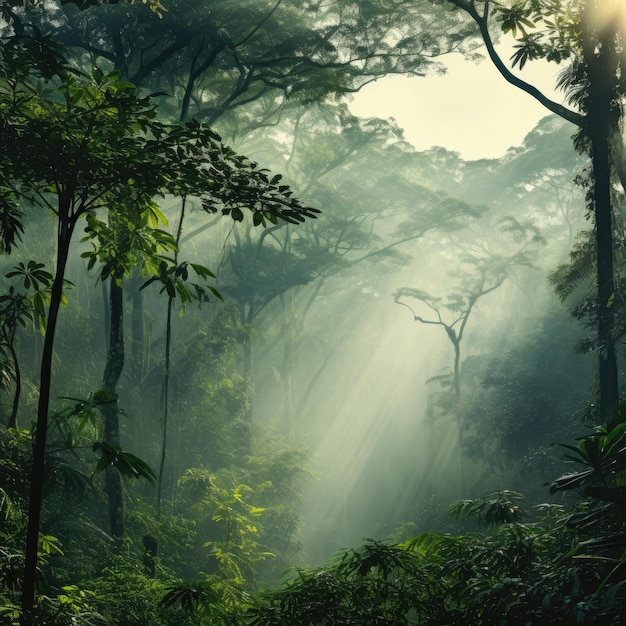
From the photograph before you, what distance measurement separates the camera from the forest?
2764mm

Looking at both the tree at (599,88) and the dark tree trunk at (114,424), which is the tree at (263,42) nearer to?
the dark tree trunk at (114,424)

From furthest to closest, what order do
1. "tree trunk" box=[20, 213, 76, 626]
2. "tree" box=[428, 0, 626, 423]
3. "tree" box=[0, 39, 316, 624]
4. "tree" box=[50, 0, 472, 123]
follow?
"tree" box=[50, 0, 472, 123] < "tree" box=[428, 0, 626, 423] < "tree" box=[0, 39, 316, 624] < "tree trunk" box=[20, 213, 76, 626]

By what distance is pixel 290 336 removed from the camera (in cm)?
2567

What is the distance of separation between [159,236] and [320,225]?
66.5 ft

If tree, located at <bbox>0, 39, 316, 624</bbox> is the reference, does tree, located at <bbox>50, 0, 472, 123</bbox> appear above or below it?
above

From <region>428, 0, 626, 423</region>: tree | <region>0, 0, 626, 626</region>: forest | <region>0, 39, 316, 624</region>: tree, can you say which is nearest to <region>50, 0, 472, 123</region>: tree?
<region>0, 0, 626, 626</region>: forest

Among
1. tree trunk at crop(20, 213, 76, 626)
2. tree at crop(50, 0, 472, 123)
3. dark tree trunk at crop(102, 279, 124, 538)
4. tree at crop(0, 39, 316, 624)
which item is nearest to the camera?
tree trunk at crop(20, 213, 76, 626)

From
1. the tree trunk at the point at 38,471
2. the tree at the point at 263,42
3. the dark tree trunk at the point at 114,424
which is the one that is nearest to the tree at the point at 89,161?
the tree trunk at the point at 38,471

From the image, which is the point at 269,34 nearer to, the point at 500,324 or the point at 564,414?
the point at 564,414

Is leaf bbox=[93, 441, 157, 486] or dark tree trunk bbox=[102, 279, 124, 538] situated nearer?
leaf bbox=[93, 441, 157, 486]

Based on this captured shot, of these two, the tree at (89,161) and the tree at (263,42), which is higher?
the tree at (263,42)

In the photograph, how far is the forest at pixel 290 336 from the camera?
2.76 metres

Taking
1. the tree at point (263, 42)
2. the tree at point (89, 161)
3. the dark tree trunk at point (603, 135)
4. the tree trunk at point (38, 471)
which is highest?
the tree at point (263, 42)

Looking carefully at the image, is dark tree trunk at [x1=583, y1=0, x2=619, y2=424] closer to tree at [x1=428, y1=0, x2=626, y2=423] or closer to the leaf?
tree at [x1=428, y1=0, x2=626, y2=423]
